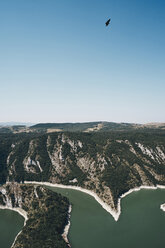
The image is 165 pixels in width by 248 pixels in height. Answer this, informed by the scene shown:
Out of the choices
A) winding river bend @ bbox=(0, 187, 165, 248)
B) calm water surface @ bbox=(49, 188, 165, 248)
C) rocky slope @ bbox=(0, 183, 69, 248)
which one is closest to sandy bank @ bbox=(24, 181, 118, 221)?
winding river bend @ bbox=(0, 187, 165, 248)

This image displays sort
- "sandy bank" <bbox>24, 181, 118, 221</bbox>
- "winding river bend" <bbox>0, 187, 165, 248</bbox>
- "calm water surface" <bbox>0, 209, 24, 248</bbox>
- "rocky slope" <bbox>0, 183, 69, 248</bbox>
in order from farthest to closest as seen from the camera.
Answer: "sandy bank" <bbox>24, 181, 118, 221</bbox> → "calm water surface" <bbox>0, 209, 24, 248</bbox> → "winding river bend" <bbox>0, 187, 165, 248</bbox> → "rocky slope" <bbox>0, 183, 69, 248</bbox>

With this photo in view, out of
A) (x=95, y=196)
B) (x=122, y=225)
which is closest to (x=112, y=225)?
(x=122, y=225)

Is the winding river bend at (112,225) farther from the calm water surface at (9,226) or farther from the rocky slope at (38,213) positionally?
the rocky slope at (38,213)

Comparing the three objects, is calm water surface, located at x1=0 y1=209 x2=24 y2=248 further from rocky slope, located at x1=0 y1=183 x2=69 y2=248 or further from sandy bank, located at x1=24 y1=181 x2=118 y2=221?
sandy bank, located at x1=24 y1=181 x2=118 y2=221

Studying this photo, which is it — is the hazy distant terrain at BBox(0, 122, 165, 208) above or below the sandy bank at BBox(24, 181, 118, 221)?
above

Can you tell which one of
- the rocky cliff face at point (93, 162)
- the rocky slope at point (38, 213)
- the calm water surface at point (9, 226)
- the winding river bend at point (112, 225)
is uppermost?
the rocky cliff face at point (93, 162)

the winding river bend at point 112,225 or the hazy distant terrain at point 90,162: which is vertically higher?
the hazy distant terrain at point 90,162

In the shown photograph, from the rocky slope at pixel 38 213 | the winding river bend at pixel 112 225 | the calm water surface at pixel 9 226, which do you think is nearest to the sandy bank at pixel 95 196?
the winding river bend at pixel 112 225

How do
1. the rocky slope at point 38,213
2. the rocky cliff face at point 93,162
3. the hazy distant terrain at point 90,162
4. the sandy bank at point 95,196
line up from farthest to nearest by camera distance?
1. the hazy distant terrain at point 90,162
2. the rocky cliff face at point 93,162
3. the sandy bank at point 95,196
4. the rocky slope at point 38,213
